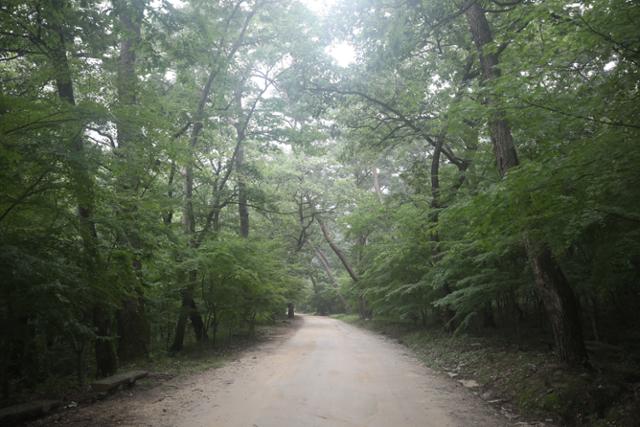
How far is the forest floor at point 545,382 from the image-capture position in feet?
16.6

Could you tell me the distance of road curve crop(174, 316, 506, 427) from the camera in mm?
5383

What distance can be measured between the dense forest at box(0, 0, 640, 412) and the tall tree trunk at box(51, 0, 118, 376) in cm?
4

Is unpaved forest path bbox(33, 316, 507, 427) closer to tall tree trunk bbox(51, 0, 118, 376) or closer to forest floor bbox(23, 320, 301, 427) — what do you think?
forest floor bbox(23, 320, 301, 427)

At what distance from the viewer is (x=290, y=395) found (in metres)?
6.73

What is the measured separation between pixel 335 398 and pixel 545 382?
3.30 m

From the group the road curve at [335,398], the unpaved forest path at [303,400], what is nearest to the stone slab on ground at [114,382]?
the unpaved forest path at [303,400]

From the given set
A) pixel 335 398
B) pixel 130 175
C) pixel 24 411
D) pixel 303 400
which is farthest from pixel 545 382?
pixel 130 175

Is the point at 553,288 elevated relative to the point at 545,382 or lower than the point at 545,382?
elevated

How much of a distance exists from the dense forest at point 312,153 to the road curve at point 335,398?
2.05m

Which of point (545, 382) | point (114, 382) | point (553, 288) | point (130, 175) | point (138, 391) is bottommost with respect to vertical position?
point (138, 391)

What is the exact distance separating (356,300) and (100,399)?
2348cm

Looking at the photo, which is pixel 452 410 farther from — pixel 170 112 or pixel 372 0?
pixel 170 112

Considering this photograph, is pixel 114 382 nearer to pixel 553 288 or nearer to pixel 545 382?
pixel 545 382

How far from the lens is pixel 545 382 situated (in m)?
6.02
